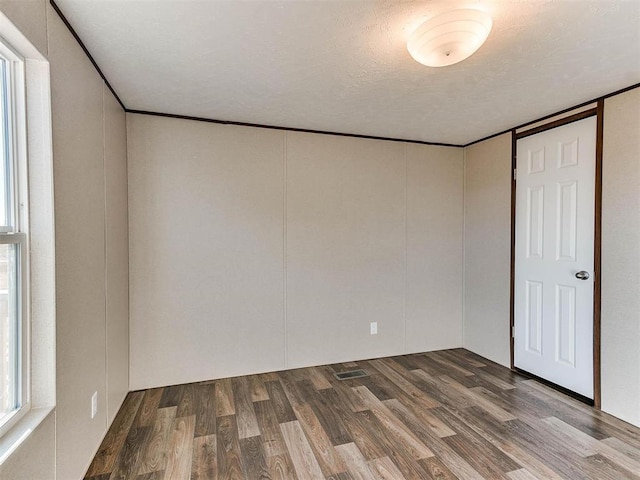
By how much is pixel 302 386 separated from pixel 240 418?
638 mm

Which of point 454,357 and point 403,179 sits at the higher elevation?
point 403,179

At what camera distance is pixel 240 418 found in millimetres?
2350

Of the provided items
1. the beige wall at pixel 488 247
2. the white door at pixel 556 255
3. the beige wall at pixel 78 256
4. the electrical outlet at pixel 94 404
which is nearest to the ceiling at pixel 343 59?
the beige wall at pixel 78 256

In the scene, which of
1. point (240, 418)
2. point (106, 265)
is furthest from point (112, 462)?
point (106, 265)

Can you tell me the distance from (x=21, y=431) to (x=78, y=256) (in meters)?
0.78

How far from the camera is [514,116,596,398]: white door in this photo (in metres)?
2.57

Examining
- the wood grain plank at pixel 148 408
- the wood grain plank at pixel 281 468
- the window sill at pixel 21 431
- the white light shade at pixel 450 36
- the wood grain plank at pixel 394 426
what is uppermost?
the white light shade at pixel 450 36

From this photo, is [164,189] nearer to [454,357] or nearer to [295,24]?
[295,24]

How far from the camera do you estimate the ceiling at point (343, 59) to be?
152 cm

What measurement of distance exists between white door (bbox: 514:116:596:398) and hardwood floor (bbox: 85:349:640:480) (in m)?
0.28

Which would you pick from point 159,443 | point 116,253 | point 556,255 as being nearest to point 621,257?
point 556,255

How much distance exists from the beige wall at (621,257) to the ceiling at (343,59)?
287 mm

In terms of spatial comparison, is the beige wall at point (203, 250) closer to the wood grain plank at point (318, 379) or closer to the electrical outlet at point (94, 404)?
the wood grain plank at point (318, 379)

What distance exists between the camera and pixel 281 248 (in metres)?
3.13
